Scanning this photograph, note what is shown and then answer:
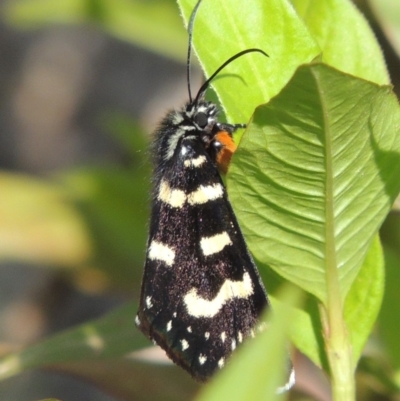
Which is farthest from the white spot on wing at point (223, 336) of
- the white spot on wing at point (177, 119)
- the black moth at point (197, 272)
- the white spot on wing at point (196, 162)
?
the white spot on wing at point (177, 119)

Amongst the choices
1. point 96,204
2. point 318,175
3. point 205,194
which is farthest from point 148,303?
point 96,204

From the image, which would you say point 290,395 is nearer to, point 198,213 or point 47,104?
point 198,213

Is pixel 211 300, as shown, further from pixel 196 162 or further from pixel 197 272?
pixel 196 162

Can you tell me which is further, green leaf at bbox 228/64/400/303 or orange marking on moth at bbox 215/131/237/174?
orange marking on moth at bbox 215/131/237/174

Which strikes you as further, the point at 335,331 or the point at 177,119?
the point at 177,119

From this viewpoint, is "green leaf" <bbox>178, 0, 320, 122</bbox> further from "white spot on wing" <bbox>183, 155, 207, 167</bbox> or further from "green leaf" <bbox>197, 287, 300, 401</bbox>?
"green leaf" <bbox>197, 287, 300, 401</bbox>

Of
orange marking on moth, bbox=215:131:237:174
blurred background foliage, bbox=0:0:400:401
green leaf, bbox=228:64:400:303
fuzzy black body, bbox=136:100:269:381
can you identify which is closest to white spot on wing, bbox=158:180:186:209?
fuzzy black body, bbox=136:100:269:381

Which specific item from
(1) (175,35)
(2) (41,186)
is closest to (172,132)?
(1) (175,35)

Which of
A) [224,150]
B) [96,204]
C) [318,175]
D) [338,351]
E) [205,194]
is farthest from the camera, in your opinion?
[96,204]
